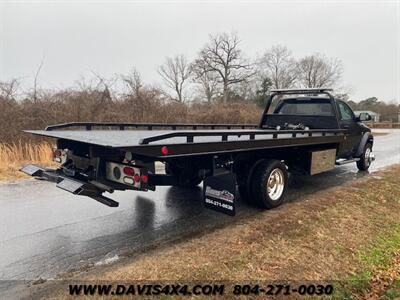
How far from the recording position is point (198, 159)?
4.65 metres

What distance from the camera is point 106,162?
13.9 ft

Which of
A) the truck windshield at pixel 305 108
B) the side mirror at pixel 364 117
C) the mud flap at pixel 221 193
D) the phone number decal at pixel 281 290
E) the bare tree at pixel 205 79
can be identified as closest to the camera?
the phone number decal at pixel 281 290

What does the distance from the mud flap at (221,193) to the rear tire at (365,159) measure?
5653 millimetres

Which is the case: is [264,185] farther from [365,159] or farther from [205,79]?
[205,79]

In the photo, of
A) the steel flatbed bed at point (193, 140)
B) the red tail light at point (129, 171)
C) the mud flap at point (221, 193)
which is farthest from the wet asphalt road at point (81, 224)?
the steel flatbed bed at point (193, 140)

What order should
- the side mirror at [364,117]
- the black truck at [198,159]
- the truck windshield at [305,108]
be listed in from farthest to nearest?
1. the side mirror at [364,117]
2. the truck windshield at [305,108]
3. the black truck at [198,159]

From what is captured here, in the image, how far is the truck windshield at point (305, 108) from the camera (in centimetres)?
784

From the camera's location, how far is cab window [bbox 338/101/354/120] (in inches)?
309

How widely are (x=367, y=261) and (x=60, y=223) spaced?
3880mm

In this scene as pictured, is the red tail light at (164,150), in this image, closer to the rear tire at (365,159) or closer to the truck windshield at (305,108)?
the truck windshield at (305,108)

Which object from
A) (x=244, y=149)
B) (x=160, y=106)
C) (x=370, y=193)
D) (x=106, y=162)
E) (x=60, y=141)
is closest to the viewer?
(x=106, y=162)

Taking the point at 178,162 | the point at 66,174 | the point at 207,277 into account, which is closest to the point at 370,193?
the point at 178,162

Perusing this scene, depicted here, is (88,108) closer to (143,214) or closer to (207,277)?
(143,214)

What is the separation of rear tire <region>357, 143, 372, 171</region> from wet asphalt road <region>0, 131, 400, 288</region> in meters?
2.84
